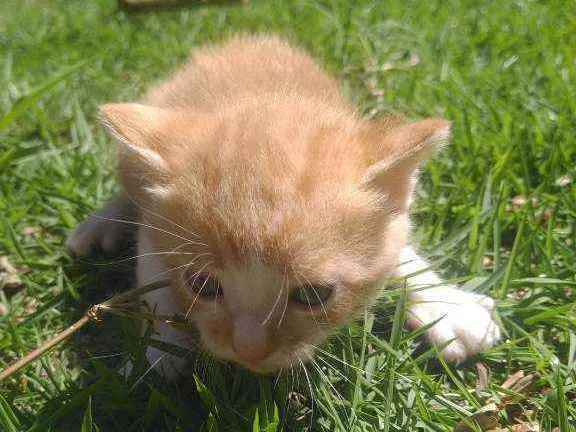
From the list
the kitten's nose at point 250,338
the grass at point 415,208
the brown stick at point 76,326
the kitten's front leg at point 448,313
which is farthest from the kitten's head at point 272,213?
A: the kitten's front leg at point 448,313

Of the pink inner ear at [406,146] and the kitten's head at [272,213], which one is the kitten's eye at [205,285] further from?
the pink inner ear at [406,146]

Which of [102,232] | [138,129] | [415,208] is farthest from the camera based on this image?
[415,208]

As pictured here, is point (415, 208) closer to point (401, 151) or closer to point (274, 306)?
point (401, 151)

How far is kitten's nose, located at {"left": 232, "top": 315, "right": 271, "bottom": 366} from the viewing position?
5.53 ft

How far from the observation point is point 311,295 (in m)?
1.74

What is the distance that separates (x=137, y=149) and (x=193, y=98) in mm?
650

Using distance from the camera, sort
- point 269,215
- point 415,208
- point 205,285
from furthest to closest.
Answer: point 415,208
point 205,285
point 269,215

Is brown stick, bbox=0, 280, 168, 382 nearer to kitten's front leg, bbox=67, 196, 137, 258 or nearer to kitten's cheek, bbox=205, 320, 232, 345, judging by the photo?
kitten's cheek, bbox=205, 320, 232, 345

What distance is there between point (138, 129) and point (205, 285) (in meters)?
0.48

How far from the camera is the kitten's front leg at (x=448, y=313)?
7.22ft

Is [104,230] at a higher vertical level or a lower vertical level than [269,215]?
lower

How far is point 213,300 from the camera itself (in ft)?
5.87

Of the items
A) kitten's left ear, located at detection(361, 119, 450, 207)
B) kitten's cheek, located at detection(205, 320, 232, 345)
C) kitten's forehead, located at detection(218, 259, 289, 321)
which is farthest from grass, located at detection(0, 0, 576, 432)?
kitten's left ear, located at detection(361, 119, 450, 207)

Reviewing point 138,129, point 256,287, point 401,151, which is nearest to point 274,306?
point 256,287
